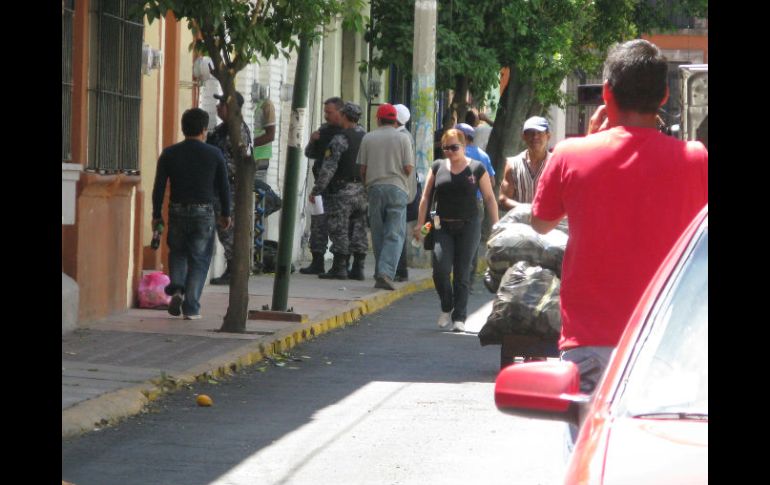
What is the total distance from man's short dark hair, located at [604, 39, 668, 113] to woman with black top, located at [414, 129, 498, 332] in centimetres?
803

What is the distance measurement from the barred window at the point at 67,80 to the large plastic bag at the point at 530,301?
4.00 m

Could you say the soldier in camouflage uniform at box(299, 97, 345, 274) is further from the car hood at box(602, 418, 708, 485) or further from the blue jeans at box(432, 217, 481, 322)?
the car hood at box(602, 418, 708, 485)

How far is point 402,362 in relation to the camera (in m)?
12.4

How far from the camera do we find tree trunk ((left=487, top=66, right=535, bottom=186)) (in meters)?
28.4

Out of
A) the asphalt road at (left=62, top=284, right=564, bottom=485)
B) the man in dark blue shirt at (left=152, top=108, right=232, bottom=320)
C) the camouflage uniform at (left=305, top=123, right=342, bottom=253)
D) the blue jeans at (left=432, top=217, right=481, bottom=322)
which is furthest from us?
the camouflage uniform at (left=305, top=123, right=342, bottom=253)

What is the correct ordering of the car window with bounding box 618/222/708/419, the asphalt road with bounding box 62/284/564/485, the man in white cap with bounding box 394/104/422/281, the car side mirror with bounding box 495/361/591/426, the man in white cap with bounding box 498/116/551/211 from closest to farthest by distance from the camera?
the car window with bounding box 618/222/708/419 → the car side mirror with bounding box 495/361/591/426 → the asphalt road with bounding box 62/284/564/485 → the man in white cap with bounding box 498/116/551/211 → the man in white cap with bounding box 394/104/422/281

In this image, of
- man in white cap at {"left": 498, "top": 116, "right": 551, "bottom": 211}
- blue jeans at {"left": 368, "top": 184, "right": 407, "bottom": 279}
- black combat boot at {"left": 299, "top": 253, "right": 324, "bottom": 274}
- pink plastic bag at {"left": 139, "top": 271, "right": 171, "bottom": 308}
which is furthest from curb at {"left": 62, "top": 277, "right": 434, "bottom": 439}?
black combat boot at {"left": 299, "top": 253, "right": 324, "bottom": 274}

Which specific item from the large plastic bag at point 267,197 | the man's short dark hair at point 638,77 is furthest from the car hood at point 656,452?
the large plastic bag at point 267,197

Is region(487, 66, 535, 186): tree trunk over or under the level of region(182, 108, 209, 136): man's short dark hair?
over

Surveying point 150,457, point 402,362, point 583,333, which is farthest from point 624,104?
point 402,362

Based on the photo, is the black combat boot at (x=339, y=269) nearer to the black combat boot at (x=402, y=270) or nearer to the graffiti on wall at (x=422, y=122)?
the black combat boot at (x=402, y=270)

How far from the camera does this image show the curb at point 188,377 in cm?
892

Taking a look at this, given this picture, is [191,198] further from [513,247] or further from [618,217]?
[618,217]
